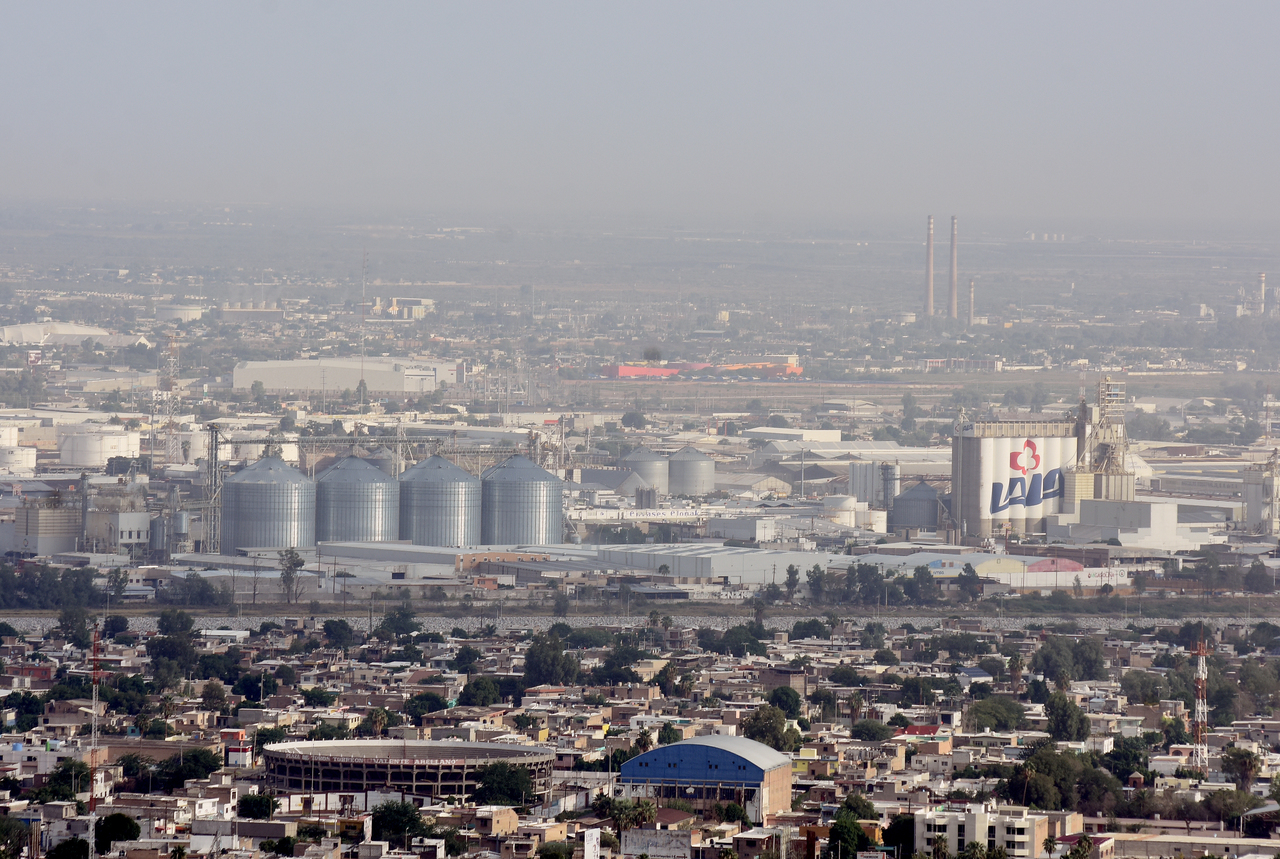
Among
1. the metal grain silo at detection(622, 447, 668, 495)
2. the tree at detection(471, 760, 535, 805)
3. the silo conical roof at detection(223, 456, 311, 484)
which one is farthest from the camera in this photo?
the metal grain silo at detection(622, 447, 668, 495)

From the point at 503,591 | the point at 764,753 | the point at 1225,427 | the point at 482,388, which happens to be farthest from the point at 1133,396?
the point at 764,753

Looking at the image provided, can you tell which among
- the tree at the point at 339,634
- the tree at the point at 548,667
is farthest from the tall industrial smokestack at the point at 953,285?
the tree at the point at 548,667

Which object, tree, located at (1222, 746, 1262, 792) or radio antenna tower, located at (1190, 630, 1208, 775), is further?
radio antenna tower, located at (1190, 630, 1208, 775)

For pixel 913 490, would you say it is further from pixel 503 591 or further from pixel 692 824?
pixel 692 824

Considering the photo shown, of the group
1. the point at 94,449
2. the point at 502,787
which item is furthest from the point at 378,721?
the point at 94,449

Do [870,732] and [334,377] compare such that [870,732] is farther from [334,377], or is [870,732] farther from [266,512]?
[334,377]

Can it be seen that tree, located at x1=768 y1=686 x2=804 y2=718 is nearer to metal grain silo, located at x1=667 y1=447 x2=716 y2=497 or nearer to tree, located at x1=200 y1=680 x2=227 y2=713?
tree, located at x1=200 y1=680 x2=227 y2=713

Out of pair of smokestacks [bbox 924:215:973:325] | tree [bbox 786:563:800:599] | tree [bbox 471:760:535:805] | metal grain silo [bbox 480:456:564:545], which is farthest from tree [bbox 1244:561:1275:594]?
pair of smokestacks [bbox 924:215:973:325]

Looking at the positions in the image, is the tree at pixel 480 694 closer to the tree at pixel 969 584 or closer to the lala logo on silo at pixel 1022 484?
the tree at pixel 969 584
